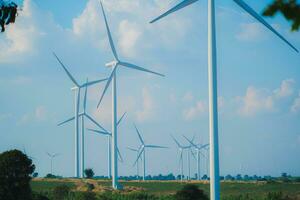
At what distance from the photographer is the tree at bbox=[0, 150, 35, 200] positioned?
220ft

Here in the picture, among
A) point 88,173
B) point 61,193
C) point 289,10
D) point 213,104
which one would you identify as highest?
point 213,104

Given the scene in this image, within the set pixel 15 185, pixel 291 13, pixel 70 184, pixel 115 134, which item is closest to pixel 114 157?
pixel 115 134

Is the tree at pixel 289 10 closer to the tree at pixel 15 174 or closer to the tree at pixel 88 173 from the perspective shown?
the tree at pixel 15 174

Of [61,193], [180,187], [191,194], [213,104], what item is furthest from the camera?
[180,187]

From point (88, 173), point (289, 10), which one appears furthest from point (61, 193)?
point (289, 10)

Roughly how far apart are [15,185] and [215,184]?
30267 mm

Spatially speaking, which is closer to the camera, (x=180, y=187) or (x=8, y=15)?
(x=8, y=15)

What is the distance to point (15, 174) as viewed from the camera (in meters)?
68.2

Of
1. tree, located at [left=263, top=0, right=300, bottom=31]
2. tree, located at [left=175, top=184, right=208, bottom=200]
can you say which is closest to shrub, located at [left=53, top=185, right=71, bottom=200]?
tree, located at [left=175, top=184, right=208, bottom=200]

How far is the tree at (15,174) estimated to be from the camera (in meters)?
67.0

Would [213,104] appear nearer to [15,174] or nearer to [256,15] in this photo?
[256,15]

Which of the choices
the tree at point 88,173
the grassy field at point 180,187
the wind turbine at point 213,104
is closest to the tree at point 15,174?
the wind turbine at point 213,104

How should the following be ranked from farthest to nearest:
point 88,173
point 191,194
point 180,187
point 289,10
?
point 88,173
point 180,187
point 191,194
point 289,10

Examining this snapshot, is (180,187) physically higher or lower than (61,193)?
lower
